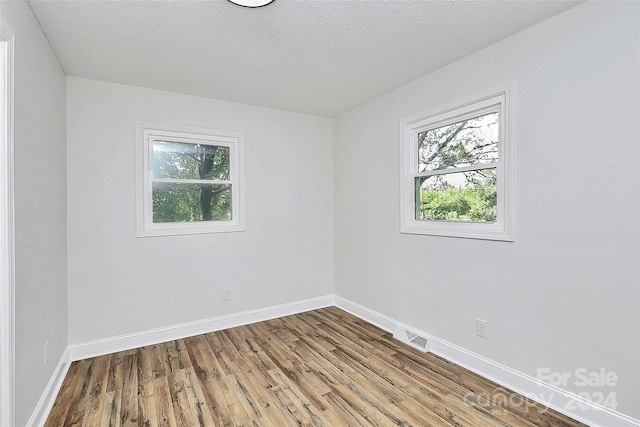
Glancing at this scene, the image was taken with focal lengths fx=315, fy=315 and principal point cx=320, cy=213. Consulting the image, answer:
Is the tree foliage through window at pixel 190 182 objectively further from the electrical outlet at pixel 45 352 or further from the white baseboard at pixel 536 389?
the white baseboard at pixel 536 389

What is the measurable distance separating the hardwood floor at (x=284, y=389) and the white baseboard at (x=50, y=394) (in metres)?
0.04

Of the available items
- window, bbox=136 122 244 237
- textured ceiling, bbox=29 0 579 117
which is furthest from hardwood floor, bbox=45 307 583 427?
textured ceiling, bbox=29 0 579 117

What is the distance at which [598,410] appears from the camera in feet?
6.12

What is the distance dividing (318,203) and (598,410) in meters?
3.14

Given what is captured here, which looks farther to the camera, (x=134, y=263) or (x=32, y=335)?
(x=134, y=263)

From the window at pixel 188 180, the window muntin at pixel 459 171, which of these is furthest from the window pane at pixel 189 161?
the window muntin at pixel 459 171

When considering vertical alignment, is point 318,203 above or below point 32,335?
above

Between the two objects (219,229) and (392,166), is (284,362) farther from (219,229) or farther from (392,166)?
(392,166)

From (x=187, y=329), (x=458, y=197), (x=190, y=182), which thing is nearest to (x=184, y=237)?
(x=190, y=182)

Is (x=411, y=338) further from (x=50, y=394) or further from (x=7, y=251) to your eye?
(x=7, y=251)

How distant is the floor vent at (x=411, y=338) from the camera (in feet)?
9.51

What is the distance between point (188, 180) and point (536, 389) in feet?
11.4

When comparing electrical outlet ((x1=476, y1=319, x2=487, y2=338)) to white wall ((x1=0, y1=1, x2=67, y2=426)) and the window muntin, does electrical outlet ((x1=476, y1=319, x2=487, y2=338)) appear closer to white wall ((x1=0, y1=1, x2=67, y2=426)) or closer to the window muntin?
the window muntin

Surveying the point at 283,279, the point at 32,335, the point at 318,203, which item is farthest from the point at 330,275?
the point at 32,335
